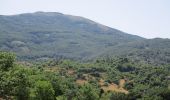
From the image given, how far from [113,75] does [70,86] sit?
189 feet

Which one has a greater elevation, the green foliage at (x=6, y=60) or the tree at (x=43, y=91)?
the green foliage at (x=6, y=60)

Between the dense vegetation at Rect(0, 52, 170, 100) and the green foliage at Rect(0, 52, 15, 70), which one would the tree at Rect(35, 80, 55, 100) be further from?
the green foliage at Rect(0, 52, 15, 70)

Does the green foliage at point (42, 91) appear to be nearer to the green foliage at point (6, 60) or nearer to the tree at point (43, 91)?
the tree at point (43, 91)

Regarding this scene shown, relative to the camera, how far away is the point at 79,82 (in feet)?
515

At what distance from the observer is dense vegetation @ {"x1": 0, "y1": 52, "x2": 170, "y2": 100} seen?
73.0 meters

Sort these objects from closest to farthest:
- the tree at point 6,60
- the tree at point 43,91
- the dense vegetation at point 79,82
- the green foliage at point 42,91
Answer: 1. the dense vegetation at point 79,82
2. the tree at point 6,60
3. the green foliage at point 42,91
4. the tree at point 43,91

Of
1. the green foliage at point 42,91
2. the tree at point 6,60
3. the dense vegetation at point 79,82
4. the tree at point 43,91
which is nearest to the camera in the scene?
the dense vegetation at point 79,82

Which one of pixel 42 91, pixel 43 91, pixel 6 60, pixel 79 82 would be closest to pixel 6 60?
pixel 6 60

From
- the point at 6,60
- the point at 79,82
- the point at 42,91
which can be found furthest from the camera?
the point at 79,82

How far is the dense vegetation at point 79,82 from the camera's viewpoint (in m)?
73.0

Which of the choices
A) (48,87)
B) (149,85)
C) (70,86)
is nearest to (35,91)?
(48,87)

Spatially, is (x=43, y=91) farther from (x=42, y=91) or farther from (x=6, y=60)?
(x=6, y=60)

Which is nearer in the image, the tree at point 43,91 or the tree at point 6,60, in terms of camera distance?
the tree at point 6,60

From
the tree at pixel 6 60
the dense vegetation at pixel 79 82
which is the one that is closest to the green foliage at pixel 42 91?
the dense vegetation at pixel 79 82
